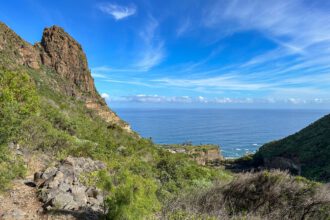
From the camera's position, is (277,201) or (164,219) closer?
(164,219)

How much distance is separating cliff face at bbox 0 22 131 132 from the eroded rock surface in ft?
131

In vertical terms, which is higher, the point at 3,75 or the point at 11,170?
the point at 3,75

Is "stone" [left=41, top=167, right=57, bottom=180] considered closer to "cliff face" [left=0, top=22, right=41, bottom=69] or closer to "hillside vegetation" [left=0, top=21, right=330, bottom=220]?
"hillside vegetation" [left=0, top=21, right=330, bottom=220]

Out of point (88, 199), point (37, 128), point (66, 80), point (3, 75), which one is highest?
point (66, 80)

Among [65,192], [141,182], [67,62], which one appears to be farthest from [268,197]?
[67,62]

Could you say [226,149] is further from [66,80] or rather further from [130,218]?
[130,218]

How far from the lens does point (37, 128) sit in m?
14.8

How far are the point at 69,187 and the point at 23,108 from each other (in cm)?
331

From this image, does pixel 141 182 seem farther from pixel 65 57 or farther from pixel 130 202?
pixel 65 57

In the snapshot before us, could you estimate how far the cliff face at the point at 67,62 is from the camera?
49.8 meters

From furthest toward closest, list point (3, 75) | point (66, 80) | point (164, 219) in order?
1. point (66, 80)
2. point (164, 219)
3. point (3, 75)

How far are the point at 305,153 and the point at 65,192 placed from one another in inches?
2313

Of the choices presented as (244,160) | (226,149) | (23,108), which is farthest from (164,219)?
(226,149)

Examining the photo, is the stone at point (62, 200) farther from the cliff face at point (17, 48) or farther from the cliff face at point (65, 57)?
the cliff face at point (65, 57)
